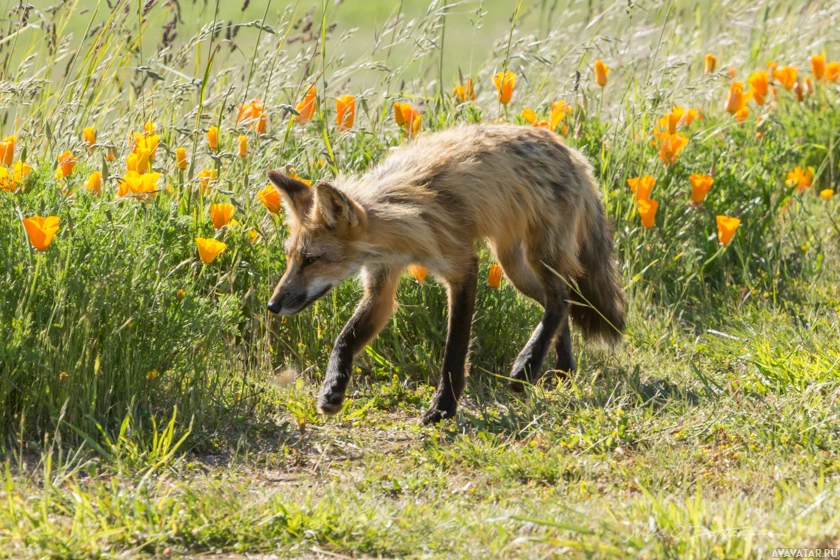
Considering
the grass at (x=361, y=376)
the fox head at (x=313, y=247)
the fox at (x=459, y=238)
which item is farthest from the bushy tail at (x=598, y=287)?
the fox head at (x=313, y=247)

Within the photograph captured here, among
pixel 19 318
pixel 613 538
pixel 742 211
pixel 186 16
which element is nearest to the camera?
pixel 613 538

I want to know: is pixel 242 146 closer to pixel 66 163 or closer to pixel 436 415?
pixel 66 163

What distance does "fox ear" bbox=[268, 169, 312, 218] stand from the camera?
4160mm

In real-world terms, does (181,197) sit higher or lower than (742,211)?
higher

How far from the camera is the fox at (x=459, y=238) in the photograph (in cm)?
421

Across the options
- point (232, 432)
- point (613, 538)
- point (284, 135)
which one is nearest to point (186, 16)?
point (284, 135)

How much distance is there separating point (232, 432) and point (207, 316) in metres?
0.51

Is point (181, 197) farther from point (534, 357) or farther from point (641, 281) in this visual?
point (641, 281)

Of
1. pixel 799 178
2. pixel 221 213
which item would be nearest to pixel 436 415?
pixel 221 213

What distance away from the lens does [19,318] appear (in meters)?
3.57

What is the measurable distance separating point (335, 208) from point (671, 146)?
2.21m

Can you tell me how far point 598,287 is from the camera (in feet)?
16.3

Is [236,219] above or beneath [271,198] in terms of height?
beneath

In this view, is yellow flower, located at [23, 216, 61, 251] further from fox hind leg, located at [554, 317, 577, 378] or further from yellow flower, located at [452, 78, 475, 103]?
yellow flower, located at [452, 78, 475, 103]
